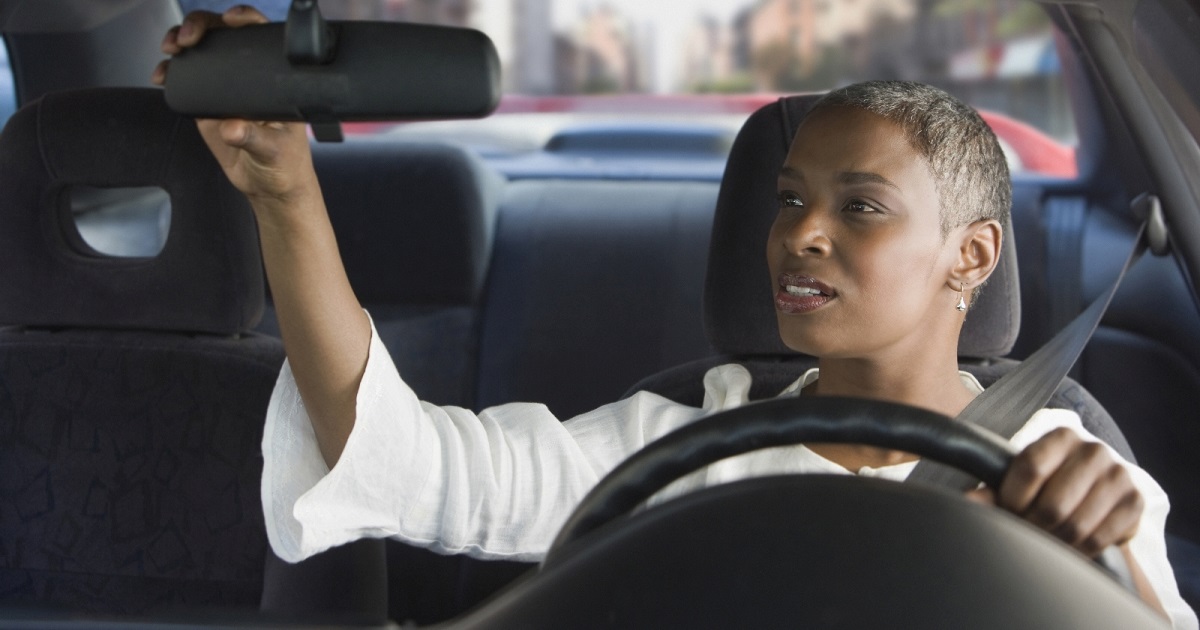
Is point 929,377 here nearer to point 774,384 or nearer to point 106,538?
point 774,384

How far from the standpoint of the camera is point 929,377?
60.8 inches

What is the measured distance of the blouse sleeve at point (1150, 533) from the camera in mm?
1171

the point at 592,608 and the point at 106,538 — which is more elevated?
the point at 592,608

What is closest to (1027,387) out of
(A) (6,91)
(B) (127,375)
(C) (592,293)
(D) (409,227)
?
(C) (592,293)

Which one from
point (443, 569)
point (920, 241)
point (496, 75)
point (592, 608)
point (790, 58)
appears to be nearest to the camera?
point (592, 608)

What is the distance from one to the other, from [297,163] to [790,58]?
13.5ft

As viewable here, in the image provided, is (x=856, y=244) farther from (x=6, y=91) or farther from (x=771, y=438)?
(x=6, y=91)

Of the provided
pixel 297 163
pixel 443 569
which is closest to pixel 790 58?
pixel 443 569

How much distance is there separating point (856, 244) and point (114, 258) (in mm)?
1021

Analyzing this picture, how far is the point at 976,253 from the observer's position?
154 centimetres

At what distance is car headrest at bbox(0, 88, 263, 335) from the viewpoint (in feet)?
5.82

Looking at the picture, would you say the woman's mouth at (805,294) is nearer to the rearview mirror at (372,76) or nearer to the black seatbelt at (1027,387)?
the black seatbelt at (1027,387)

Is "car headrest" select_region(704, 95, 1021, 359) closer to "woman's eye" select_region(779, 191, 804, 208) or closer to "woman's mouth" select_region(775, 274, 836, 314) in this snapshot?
"woman's eye" select_region(779, 191, 804, 208)

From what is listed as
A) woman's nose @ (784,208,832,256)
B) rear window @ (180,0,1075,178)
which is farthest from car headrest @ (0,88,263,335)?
woman's nose @ (784,208,832,256)
